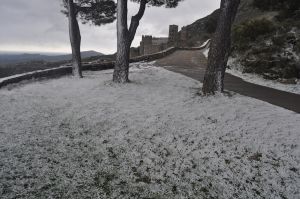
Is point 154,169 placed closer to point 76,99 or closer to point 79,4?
point 76,99

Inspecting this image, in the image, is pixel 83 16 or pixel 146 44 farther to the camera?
pixel 146 44

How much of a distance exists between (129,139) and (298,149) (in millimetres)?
3634

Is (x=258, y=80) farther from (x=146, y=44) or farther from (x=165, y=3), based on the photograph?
(x=146, y=44)

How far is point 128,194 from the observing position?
153 inches

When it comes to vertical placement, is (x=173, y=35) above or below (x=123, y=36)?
above

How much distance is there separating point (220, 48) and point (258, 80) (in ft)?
15.0

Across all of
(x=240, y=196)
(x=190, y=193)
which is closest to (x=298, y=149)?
(x=240, y=196)

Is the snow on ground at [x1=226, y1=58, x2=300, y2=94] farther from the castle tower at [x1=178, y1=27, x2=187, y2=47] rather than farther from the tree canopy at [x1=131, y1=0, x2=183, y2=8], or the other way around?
the castle tower at [x1=178, y1=27, x2=187, y2=47]

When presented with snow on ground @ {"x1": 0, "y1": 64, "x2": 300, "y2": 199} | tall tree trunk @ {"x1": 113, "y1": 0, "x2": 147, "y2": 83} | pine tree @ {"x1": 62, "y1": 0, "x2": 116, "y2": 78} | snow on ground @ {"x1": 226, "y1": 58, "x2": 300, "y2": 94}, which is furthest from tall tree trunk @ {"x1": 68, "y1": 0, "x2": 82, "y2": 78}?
snow on ground @ {"x1": 226, "y1": 58, "x2": 300, "y2": 94}

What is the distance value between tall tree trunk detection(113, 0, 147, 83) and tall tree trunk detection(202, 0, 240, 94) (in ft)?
13.2

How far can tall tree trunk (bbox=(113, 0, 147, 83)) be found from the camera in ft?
35.4

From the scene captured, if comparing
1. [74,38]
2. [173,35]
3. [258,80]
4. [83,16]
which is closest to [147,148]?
[258,80]

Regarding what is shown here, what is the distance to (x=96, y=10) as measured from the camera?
15664 millimetres

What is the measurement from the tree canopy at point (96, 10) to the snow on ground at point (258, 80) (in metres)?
8.47
